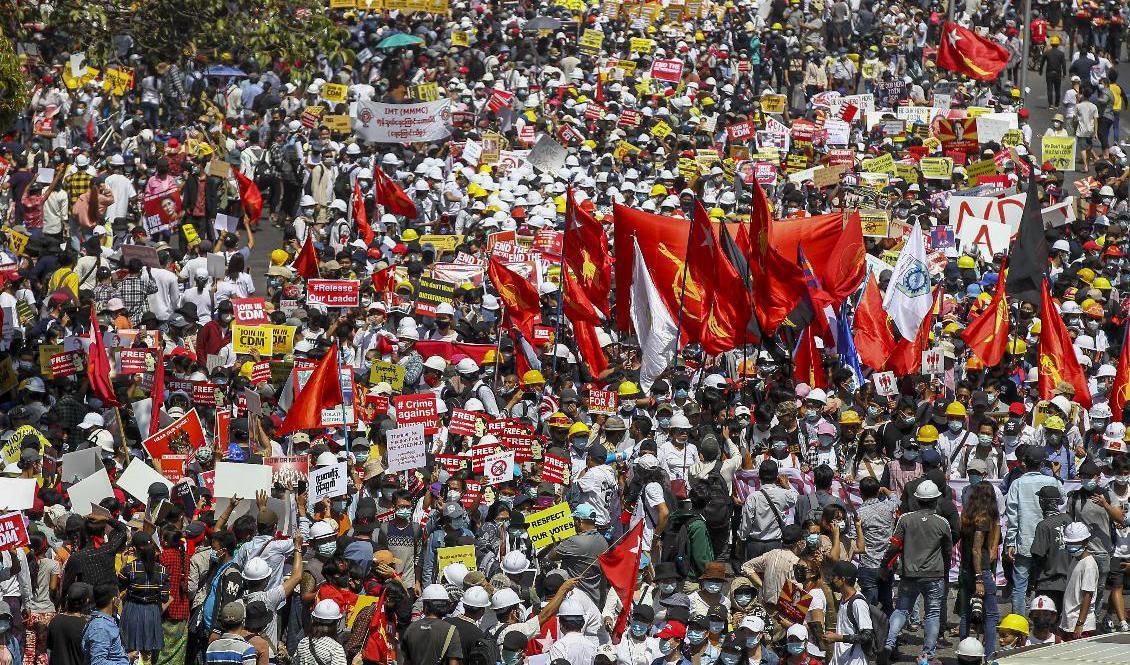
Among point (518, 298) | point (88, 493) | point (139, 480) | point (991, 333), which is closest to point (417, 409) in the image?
point (139, 480)

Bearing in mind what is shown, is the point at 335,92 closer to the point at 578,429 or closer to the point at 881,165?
the point at 881,165

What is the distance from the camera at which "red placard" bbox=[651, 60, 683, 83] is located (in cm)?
3134

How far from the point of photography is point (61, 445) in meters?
17.7

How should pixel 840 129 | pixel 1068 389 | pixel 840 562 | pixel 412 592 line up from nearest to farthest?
1. pixel 840 562
2. pixel 412 592
3. pixel 1068 389
4. pixel 840 129

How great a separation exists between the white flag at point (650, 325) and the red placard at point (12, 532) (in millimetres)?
6421

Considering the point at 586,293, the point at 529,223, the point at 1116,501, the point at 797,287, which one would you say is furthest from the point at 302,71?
the point at 1116,501

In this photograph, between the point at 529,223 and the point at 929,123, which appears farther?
the point at 929,123

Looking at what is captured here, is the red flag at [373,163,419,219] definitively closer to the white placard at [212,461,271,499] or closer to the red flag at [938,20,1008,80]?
the white placard at [212,461,271,499]

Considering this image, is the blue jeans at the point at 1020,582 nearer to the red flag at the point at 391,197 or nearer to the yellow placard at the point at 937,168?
the red flag at the point at 391,197

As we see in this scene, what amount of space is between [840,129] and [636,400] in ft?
37.2

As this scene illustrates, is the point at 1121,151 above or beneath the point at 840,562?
beneath

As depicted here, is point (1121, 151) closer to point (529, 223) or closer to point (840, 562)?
point (529, 223)

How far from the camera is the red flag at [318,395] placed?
16672 mm

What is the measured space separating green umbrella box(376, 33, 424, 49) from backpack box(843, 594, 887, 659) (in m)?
21.4
